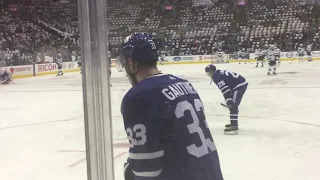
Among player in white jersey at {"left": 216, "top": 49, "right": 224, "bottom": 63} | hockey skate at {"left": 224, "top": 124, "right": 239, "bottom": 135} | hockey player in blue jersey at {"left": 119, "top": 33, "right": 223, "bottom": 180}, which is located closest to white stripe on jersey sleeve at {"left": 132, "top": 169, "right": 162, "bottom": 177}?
hockey player in blue jersey at {"left": 119, "top": 33, "right": 223, "bottom": 180}

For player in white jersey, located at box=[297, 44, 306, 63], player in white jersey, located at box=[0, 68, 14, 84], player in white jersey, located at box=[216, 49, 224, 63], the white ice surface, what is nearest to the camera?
the white ice surface

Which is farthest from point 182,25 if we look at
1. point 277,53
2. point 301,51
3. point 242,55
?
point 301,51

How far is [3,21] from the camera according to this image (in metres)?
5.25

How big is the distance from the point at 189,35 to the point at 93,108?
13.1 ft

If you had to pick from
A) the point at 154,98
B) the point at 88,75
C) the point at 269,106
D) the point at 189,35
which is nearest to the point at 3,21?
the point at 189,35

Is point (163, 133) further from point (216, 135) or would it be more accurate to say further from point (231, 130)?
point (231, 130)

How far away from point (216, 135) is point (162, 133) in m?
2.24

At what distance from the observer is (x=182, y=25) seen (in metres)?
4.22

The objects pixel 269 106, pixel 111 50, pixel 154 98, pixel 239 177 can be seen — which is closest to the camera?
pixel 154 98

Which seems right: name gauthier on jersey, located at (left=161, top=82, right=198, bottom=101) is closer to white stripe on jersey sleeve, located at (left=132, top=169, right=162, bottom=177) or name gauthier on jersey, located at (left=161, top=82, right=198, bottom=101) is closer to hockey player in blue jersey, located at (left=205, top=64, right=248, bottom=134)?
white stripe on jersey sleeve, located at (left=132, top=169, right=162, bottom=177)

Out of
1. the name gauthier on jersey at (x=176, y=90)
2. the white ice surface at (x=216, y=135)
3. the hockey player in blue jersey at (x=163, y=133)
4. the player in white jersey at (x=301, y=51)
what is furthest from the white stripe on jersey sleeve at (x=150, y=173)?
the player in white jersey at (x=301, y=51)

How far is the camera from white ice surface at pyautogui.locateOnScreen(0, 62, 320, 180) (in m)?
2.05

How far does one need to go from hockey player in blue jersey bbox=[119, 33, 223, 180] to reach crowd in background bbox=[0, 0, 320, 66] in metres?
1.40

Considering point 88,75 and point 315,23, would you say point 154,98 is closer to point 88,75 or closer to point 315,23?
point 88,75
